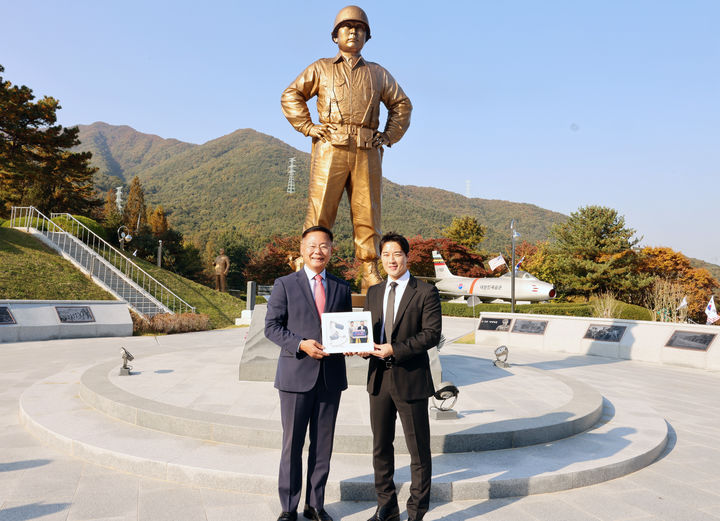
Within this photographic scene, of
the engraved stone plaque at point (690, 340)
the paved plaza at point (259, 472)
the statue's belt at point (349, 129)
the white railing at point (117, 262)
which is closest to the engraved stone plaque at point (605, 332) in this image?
the engraved stone plaque at point (690, 340)

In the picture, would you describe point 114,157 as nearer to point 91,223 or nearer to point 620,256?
point 91,223

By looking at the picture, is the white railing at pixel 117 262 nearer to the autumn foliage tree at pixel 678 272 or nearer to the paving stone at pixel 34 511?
the paving stone at pixel 34 511

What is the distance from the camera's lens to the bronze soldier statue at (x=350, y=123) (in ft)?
19.8

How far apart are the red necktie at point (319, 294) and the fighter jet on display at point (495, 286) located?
25.7m

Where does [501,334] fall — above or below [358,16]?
below

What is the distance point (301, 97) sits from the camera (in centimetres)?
625

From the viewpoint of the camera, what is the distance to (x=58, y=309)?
13.1 m

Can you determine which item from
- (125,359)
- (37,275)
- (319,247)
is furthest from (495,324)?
(37,275)

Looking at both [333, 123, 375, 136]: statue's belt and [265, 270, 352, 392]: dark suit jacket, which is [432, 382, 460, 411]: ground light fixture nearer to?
[265, 270, 352, 392]: dark suit jacket

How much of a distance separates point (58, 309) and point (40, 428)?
1025cm

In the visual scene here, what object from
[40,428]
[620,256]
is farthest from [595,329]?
[620,256]

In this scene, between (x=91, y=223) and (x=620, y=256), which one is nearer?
(x=91, y=223)

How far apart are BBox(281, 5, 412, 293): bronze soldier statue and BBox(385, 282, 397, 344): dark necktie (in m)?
3.26

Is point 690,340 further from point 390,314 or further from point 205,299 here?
point 205,299
